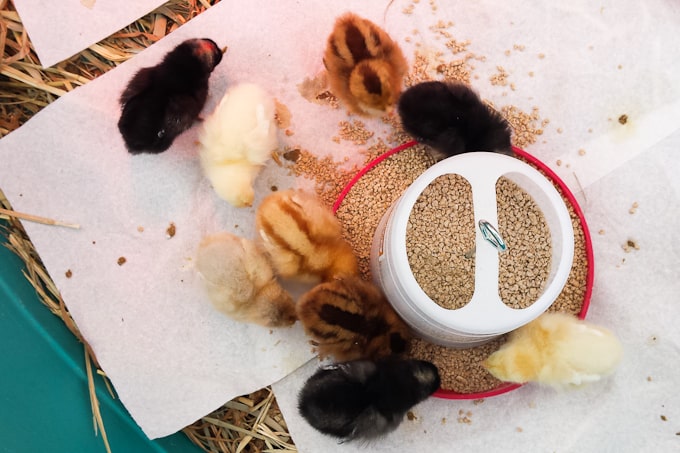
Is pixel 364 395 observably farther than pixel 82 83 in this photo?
No

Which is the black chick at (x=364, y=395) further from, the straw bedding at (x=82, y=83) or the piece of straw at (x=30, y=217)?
the piece of straw at (x=30, y=217)

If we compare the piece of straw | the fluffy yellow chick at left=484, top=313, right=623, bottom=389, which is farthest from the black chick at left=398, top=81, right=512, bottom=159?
the piece of straw

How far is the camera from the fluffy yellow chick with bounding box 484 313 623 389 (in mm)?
1177

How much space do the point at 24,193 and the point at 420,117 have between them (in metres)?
0.92

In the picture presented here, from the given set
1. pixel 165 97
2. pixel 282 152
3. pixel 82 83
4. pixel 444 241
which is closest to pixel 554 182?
pixel 444 241

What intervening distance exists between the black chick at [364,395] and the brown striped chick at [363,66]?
0.54m

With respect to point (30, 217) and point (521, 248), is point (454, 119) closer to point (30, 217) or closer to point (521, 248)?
point (521, 248)

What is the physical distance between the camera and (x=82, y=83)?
54.7 inches

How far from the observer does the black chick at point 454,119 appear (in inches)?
48.4

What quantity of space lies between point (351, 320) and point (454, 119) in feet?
1.53

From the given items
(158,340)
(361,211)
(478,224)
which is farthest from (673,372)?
(158,340)

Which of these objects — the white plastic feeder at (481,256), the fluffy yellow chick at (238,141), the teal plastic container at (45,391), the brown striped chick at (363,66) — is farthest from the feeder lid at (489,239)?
the teal plastic container at (45,391)

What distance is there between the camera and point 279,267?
123 centimetres

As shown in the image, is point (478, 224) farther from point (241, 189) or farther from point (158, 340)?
point (158, 340)
